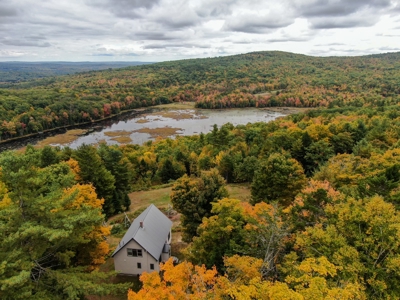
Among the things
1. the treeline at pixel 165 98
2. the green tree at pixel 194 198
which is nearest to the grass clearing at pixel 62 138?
the treeline at pixel 165 98

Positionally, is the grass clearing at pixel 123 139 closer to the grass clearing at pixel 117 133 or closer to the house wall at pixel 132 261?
the grass clearing at pixel 117 133

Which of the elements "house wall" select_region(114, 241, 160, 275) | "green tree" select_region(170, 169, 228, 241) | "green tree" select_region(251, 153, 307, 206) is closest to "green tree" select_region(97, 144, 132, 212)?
"green tree" select_region(170, 169, 228, 241)

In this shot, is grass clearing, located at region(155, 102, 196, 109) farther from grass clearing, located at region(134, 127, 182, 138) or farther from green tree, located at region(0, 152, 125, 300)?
green tree, located at region(0, 152, 125, 300)

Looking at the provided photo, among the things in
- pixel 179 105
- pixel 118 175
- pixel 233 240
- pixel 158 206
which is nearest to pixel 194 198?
pixel 233 240

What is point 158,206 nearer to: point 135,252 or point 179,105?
point 135,252

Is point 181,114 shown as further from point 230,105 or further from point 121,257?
point 121,257

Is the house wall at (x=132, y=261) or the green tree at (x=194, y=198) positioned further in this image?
the green tree at (x=194, y=198)
